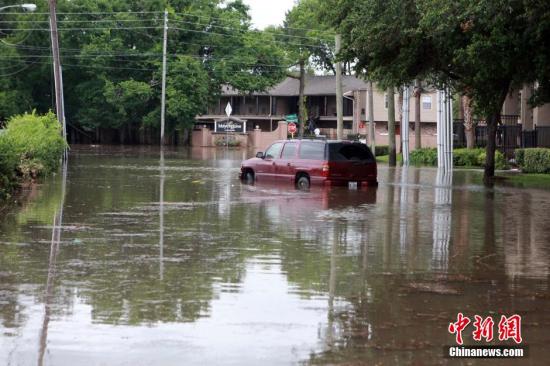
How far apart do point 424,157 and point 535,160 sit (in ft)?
49.2

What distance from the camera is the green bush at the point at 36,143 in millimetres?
27266

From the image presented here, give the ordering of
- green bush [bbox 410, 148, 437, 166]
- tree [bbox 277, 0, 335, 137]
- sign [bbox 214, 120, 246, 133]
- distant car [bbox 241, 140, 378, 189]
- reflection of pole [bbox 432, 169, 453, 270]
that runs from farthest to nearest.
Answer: tree [bbox 277, 0, 335, 137] → sign [bbox 214, 120, 246, 133] → green bush [bbox 410, 148, 437, 166] → distant car [bbox 241, 140, 378, 189] → reflection of pole [bbox 432, 169, 453, 270]

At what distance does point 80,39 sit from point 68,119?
8.59 metres

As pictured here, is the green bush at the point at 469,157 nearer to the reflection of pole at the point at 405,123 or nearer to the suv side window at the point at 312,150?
the reflection of pole at the point at 405,123

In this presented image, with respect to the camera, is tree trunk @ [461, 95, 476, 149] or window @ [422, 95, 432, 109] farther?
window @ [422, 95, 432, 109]

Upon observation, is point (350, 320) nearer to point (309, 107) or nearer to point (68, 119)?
point (68, 119)

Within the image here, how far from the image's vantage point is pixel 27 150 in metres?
27.4

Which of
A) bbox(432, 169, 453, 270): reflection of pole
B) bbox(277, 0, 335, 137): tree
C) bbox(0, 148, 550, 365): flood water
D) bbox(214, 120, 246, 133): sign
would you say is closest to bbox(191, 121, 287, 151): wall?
bbox(214, 120, 246, 133): sign

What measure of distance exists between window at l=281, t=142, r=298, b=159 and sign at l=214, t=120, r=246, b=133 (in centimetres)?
6208

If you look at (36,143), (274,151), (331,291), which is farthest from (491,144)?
(331,291)

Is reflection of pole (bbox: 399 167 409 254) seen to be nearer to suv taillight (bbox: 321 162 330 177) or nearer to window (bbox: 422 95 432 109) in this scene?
suv taillight (bbox: 321 162 330 177)

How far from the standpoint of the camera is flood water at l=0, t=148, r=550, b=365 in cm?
794

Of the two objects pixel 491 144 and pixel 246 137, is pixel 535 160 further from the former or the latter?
pixel 246 137

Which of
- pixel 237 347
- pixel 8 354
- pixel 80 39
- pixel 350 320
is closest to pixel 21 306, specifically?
pixel 8 354
